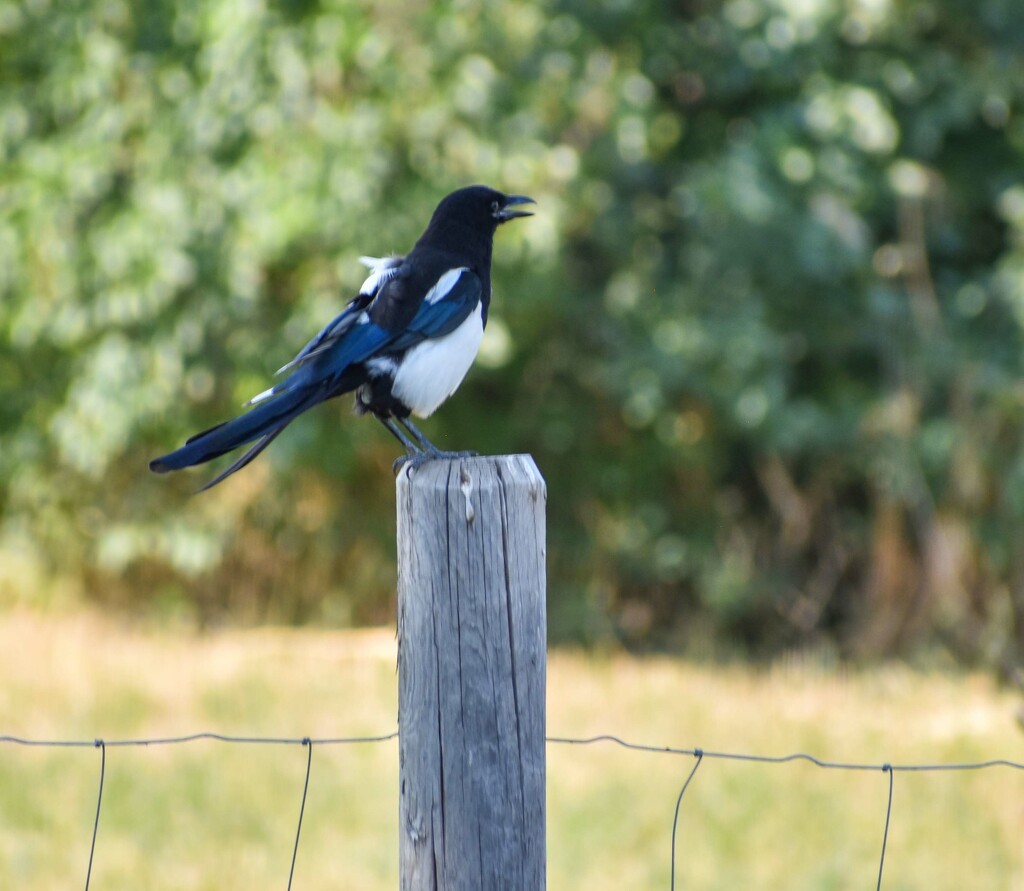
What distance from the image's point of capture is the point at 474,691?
2320 millimetres

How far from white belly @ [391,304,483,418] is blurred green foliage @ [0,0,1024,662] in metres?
→ 3.53

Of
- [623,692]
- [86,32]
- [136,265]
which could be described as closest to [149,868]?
[623,692]

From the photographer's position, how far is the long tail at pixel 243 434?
111 inches

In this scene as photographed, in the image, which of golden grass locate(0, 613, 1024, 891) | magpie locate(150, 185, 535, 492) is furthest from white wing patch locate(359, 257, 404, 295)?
golden grass locate(0, 613, 1024, 891)

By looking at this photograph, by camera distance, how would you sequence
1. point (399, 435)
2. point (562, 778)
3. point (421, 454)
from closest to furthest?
1. point (421, 454)
2. point (399, 435)
3. point (562, 778)

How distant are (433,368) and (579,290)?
4935 mm

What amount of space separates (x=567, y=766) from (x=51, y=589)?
4.43 meters

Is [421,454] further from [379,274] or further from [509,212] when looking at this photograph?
[509,212]

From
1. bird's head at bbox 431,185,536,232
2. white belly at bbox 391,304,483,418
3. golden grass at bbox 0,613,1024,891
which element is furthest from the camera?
golden grass at bbox 0,613,1024,891

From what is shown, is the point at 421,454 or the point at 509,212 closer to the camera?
the point at 421,454

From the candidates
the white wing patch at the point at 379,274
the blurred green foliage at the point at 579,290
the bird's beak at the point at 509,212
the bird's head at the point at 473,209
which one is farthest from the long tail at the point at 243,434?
the blurred green foliage at the point at 579,290

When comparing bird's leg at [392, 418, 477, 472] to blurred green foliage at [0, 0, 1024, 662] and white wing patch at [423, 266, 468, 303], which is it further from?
blurred green foliage at [0, 0, 1024, 662]

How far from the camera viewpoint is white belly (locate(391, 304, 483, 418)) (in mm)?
3973

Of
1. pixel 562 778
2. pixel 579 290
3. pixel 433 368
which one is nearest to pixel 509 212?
pixel 433 368
